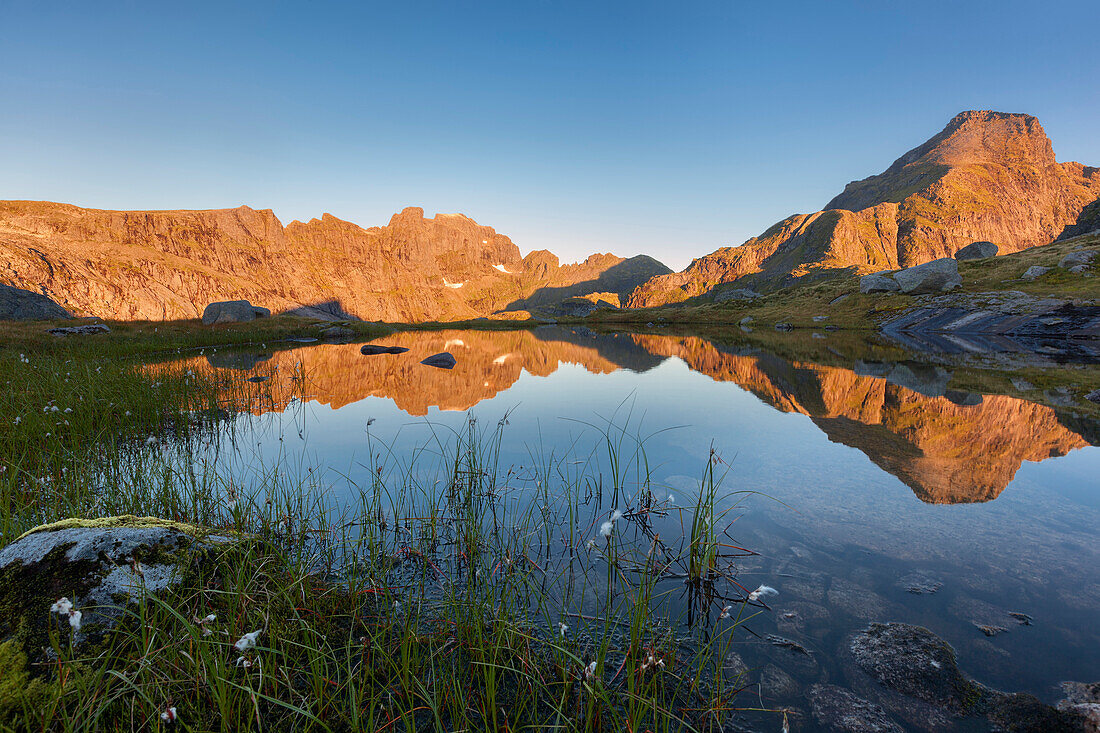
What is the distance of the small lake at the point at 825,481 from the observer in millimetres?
4715

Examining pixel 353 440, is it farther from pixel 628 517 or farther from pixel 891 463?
pixel 891 463

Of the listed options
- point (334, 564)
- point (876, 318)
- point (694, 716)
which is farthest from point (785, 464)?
point (876, 318)

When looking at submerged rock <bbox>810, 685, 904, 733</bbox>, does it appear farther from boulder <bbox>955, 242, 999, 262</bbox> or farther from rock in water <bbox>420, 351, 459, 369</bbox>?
boulder <bbox>955, 242, 999, 262</bbox>

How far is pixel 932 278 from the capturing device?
70.8 metres

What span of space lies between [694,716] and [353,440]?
33.8 ft

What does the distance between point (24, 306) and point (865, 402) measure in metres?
84.7

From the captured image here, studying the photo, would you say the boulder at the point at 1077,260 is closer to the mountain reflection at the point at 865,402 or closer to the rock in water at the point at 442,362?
the mountain reflection at the point at 865,402

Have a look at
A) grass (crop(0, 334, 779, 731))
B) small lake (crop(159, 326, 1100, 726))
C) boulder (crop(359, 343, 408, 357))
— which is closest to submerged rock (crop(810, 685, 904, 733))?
small lake (crop(159, 326, 1100, 726))

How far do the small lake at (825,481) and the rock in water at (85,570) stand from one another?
3.72 m

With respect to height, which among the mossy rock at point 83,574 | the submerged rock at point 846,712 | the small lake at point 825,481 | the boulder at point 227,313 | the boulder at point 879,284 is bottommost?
the submerged rock at point 846,712

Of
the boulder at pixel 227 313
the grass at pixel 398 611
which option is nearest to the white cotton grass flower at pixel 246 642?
the grass at pixel 398 611

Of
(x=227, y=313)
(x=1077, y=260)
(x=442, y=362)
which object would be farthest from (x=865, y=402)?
(x=227, y=313)

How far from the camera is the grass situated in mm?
2988

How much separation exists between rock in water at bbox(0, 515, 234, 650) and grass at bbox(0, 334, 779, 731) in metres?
0.09
